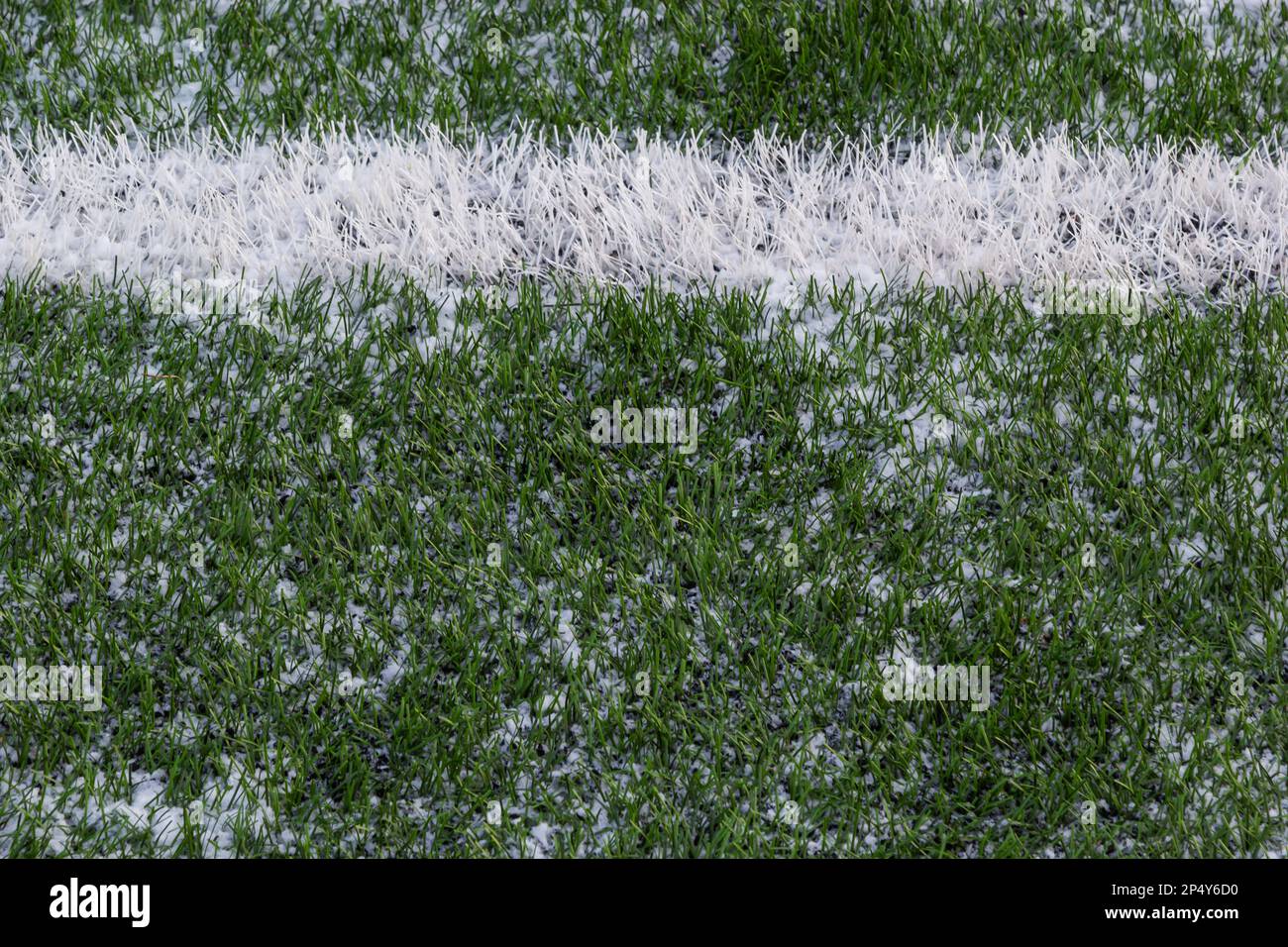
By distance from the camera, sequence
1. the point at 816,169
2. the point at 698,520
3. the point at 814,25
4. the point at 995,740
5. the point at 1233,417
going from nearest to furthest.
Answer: the point at 995,740, the point at 698,520, the point at 1233,417, the point at 816,169, the point at 814,25

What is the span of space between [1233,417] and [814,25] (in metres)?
2.82

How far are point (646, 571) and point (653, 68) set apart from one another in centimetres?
306

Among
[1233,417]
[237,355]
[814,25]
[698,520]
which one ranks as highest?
[814,25]

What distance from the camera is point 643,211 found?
5.39 metres

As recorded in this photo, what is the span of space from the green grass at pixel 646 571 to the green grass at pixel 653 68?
139cm

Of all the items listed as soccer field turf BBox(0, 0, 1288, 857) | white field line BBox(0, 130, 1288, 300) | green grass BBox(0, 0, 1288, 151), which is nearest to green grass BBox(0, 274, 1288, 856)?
soccer field turf BBox(0, 0, 1288, 857)

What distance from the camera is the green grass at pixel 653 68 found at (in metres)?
5.96

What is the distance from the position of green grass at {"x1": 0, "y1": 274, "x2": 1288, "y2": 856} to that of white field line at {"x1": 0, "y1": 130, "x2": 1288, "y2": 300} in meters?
0.26

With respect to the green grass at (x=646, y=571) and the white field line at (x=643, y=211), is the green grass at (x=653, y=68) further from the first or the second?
the green grass at (x=646, y=571)

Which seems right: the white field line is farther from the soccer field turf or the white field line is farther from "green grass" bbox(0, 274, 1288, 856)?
"green grass" bbox(0, 274, 1288, 856)

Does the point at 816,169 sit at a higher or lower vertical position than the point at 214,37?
lower

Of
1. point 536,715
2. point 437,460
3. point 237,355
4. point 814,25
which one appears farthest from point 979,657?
point 814,25

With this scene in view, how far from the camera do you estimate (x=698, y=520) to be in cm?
415

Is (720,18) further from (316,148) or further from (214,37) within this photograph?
(214,37)
